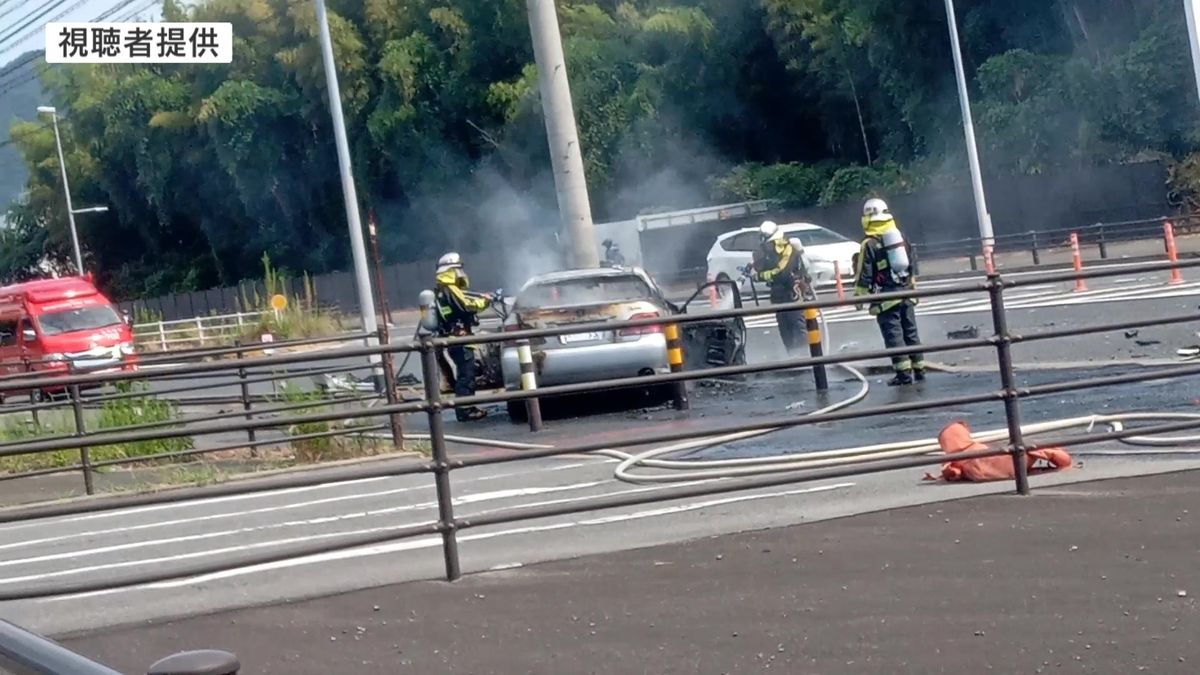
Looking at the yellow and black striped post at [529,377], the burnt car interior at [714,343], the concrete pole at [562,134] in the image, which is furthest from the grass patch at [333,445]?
the concrete pole at [562,134]

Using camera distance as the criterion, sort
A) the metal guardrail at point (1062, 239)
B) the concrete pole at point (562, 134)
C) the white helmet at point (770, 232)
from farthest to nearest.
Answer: the metal guardrail at point (1062, 239), the concrete pole at point (562, 134), the white helmet at point (770, 232)

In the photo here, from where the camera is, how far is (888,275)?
15.5m

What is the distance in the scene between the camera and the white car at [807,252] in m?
34.4

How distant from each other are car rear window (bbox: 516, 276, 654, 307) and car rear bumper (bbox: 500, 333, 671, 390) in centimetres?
46

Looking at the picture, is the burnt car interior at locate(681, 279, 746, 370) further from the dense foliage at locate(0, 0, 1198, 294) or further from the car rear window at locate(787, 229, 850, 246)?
the dense foliage at locate(0, 0, 1198, 294)

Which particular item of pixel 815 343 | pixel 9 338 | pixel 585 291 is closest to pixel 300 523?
pixel 585 291

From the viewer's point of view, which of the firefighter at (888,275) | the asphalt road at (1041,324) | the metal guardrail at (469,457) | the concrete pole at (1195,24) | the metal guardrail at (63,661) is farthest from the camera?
the asphalt road at (1041,324)

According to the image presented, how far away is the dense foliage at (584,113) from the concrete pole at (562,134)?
2523cm

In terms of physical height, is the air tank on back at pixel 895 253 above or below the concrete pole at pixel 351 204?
below

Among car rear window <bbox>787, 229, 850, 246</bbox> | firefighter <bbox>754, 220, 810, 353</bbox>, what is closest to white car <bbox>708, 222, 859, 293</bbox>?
car rear window <bbox>787, 229, 850, 246</bbox>

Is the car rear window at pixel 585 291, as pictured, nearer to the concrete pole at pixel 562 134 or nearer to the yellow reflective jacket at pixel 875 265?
the yellow reflective jacket at pixel 875 265

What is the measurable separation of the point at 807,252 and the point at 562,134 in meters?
16.2

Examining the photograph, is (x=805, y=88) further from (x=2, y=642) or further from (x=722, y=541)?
(x=2, y=642)
